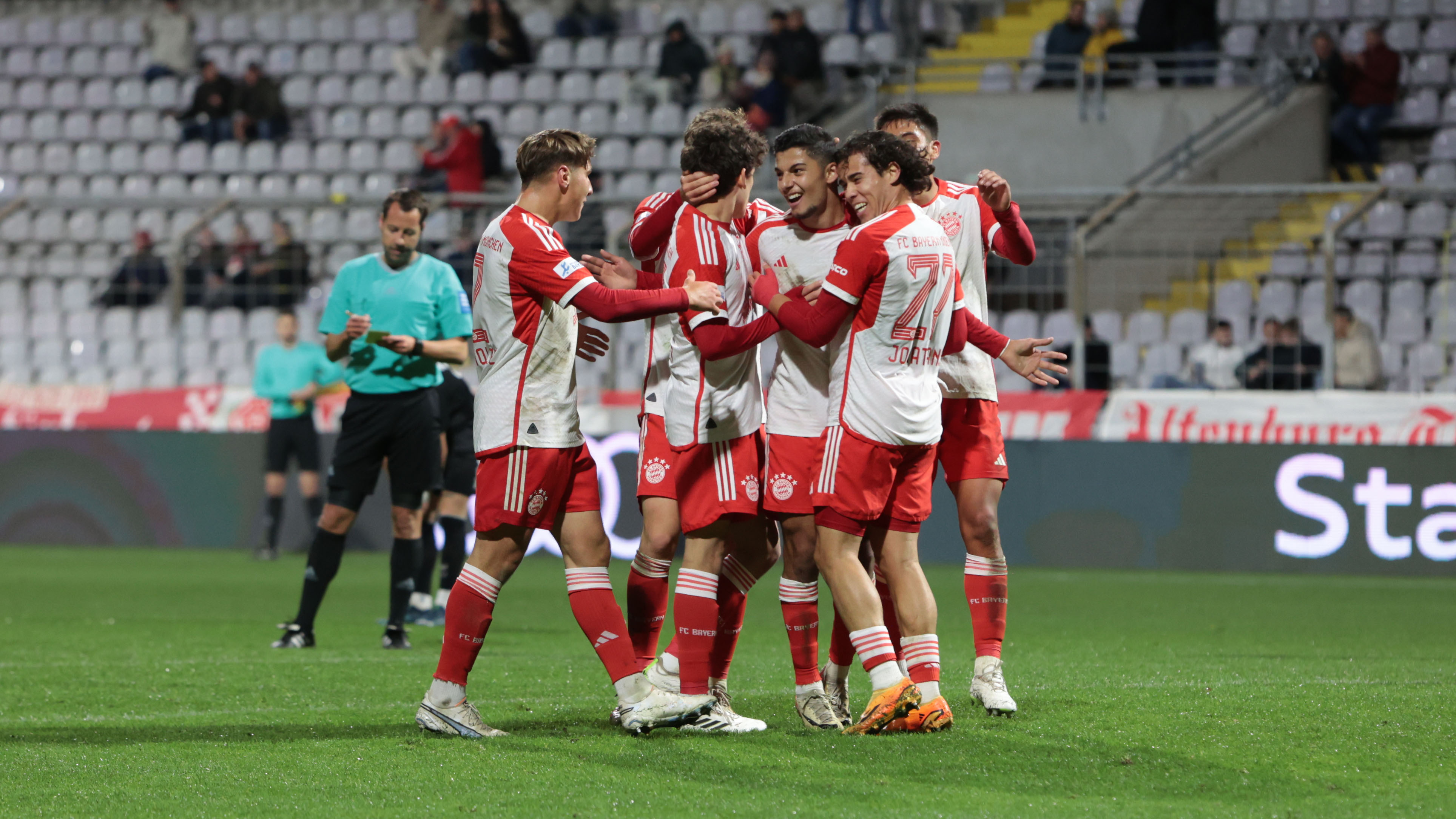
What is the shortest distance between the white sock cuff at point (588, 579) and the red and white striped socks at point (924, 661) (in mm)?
1032

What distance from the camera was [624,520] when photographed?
1317 cm

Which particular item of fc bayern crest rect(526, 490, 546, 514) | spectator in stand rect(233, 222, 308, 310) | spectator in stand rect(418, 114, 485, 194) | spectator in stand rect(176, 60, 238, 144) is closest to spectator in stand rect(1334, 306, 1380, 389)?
fc bayern crest rect(526, 490, 546, 514)

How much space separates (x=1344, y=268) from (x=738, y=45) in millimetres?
9138

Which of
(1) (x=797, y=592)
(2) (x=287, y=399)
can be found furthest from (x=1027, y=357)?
(2) (x=287, y=399)

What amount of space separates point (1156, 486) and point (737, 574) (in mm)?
7538

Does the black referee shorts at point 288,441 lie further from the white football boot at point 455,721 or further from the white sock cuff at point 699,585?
the white sock cuff at point 699,585

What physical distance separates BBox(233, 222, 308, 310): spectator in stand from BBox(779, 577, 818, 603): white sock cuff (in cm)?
1054

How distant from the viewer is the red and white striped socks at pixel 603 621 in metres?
5.28

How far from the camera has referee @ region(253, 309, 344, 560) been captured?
1331cm

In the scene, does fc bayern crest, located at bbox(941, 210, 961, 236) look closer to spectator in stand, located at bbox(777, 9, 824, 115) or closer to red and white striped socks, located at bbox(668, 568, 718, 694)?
red and white striped socks, located at bbox(668, 568, 718, 694)

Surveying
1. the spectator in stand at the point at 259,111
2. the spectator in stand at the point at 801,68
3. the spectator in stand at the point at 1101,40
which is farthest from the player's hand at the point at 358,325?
the spectator in stand at the point at 259,111

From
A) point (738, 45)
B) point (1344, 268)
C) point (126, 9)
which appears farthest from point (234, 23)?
point (1344, 268)

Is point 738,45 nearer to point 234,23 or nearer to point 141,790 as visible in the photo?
point 234,23

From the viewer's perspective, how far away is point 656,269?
18.3 feet
